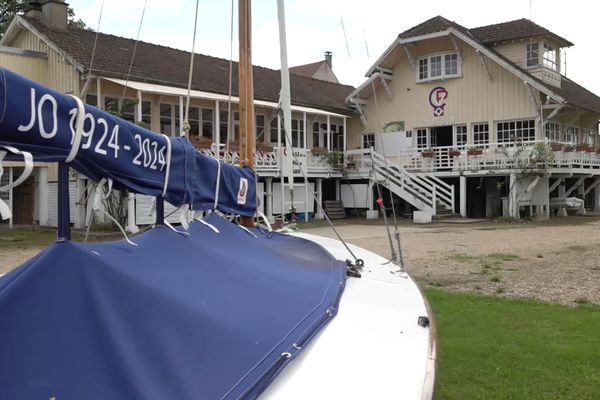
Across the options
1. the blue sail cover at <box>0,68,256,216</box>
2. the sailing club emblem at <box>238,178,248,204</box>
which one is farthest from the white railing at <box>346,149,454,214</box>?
the blue sail cover at <box>0,68,256,216</box>

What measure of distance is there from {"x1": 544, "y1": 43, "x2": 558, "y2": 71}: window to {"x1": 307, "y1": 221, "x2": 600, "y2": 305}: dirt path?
9484 millimetres

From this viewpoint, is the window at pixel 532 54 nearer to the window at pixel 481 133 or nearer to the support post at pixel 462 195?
the window at pixel 481 133

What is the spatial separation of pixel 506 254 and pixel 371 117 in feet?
58.3

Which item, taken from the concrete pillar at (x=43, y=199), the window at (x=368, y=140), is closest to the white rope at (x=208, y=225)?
the concrete pillar at (x=43, y=199)

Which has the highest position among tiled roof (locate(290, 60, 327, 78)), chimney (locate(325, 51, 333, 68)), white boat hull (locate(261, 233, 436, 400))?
chimney (locate(325, 51, 333, 68))

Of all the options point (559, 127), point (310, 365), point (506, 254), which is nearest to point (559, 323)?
point (310, 365)

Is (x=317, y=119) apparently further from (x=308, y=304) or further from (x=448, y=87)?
(x=308, y=304)

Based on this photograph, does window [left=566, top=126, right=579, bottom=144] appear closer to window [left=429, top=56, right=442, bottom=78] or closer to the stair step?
window [left=429, top=56, right=442, bottom=78]

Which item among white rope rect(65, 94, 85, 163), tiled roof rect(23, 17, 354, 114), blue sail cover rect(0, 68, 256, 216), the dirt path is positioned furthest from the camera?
tiled roof rect(23, 17, 354, 114)

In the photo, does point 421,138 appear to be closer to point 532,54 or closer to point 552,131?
point 552,131

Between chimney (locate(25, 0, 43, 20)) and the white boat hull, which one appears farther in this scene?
chimney (locate(25, 0, 43, 20))

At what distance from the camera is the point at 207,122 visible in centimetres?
2448

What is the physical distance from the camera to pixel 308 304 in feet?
11.3

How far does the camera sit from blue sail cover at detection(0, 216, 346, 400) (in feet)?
6.50
